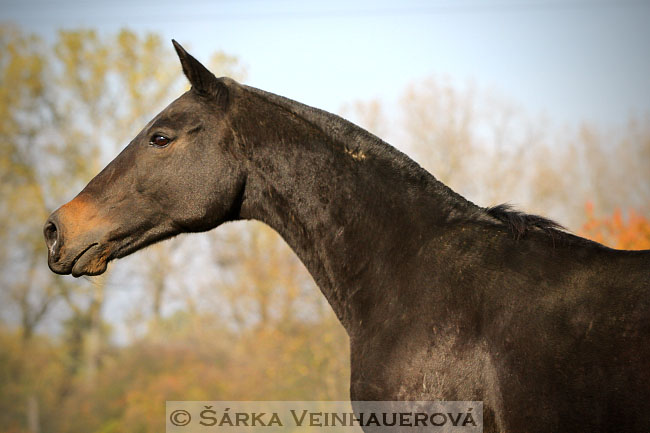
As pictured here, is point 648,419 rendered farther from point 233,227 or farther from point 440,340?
point 233,227

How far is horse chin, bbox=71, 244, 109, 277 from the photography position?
13.0 ft

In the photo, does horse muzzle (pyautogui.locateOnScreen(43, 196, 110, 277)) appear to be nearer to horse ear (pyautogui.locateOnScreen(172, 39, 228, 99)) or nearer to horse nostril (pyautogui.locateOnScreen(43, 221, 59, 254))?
horse nostril (pyautogui.locateOnScreen(43, 221, 59, 254))

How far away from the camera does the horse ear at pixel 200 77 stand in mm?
3842

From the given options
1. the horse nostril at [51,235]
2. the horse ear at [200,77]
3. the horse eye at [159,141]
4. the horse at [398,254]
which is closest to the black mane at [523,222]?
the horse at [398,254]

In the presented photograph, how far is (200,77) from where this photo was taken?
3930 mm

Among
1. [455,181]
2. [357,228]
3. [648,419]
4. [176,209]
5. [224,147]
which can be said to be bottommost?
[648,419]

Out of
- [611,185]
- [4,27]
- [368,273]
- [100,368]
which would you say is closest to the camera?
[368,273]

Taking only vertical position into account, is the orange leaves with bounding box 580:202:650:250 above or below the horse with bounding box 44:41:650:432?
above

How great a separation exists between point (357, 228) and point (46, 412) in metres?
20.5

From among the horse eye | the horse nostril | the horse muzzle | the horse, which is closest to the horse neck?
the horse

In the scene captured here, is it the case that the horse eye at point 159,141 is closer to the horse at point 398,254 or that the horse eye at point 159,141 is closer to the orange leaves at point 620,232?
the horse at point 398,254

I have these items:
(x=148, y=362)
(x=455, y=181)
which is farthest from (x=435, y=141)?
(x=148, y=362)

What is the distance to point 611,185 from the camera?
91.9 feet

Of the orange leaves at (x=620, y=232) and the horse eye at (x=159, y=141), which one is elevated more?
the orange leaves at (x=620, y=232)
